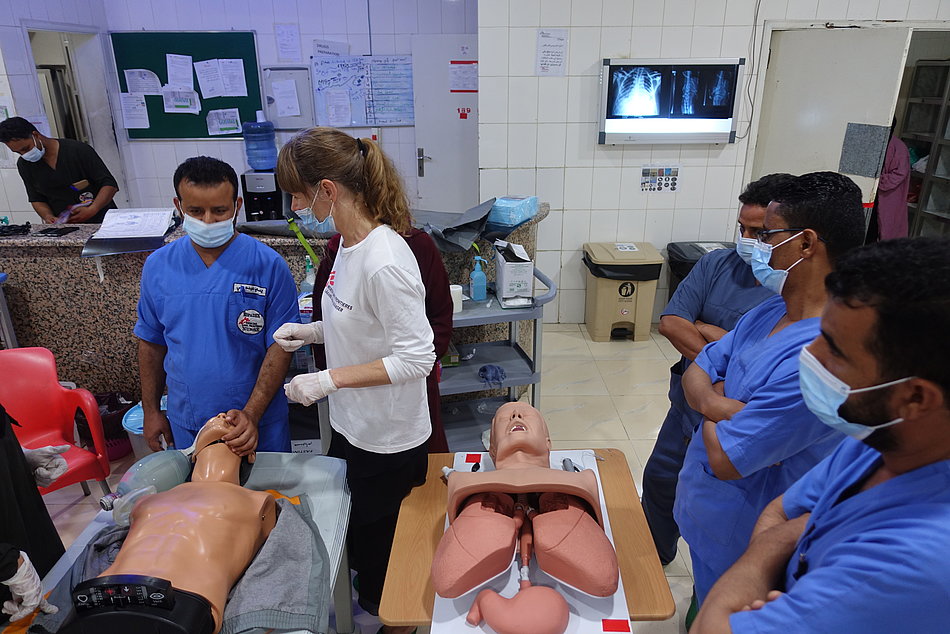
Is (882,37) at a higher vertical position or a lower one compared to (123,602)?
higher

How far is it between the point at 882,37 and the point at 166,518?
4953mm

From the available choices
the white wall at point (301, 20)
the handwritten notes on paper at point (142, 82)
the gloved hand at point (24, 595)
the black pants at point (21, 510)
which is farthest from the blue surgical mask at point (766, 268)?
the handwritten notes on paper at point (142, 82)

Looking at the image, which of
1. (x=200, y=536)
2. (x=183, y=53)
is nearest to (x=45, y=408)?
(x=200, y=536)

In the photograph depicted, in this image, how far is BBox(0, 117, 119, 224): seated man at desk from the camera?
402 centimetres

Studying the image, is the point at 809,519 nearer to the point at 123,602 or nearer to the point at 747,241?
the point at 747,241

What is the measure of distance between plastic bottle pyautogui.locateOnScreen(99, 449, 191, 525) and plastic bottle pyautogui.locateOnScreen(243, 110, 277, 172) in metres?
4.21

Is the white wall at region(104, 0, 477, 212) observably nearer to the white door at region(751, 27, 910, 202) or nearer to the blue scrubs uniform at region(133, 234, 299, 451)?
the white door at region(751, 27, 910, 202)

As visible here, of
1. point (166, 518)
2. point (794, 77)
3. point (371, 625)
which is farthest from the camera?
point (794, 77)

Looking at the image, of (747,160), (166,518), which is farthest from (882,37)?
(166,518)

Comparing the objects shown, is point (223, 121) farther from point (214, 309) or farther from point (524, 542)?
point (524, 542)

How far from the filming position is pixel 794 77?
4332 millimetres

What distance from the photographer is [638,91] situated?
4344mm

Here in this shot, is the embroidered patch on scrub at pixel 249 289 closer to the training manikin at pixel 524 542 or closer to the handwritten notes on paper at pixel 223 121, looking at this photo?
the training manikin at pixel 524 542

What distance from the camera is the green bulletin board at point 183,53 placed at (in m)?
5.15
